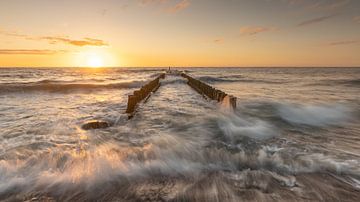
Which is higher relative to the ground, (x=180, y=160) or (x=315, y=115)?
(x=180, y=160)

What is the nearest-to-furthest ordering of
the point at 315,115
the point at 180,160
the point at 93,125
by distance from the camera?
the point at 180,160, the point at 93,125, the point at 315,115

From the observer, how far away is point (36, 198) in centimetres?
434

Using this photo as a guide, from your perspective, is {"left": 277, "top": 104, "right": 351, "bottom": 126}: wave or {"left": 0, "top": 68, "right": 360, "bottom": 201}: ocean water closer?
{"left": 0, "top": 68, "right": 360, "bottom": 201}: ocean water

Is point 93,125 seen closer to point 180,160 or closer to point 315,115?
point 180,160

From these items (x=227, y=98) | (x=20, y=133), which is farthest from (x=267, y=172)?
(x=20, y=133)

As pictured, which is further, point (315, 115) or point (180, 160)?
point (315, 115)

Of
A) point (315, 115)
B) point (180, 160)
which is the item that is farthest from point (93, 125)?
point (315, 115)

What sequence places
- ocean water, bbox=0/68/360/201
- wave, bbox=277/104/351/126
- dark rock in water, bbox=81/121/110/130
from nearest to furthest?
1. ocean water, bbox=0/68/360/201
2. dark rock in water, bbox=81/121/110/130
3. wave, bbox=277/104/351/126

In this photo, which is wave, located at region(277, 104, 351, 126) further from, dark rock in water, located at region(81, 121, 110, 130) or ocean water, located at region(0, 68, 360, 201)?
dark rock in water, located at region(81, 121, 110, 130)

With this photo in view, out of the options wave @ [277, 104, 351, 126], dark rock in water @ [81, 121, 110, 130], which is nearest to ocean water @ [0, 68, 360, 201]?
dark rock in water @ [81, 121, 110, 130]

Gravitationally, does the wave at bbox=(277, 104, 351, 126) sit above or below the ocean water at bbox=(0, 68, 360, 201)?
below

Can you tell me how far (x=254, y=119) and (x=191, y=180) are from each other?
22.6ft

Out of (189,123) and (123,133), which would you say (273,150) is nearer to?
(189,123)

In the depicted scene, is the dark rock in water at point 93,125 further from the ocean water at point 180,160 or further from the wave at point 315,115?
the wave at point 315,115
